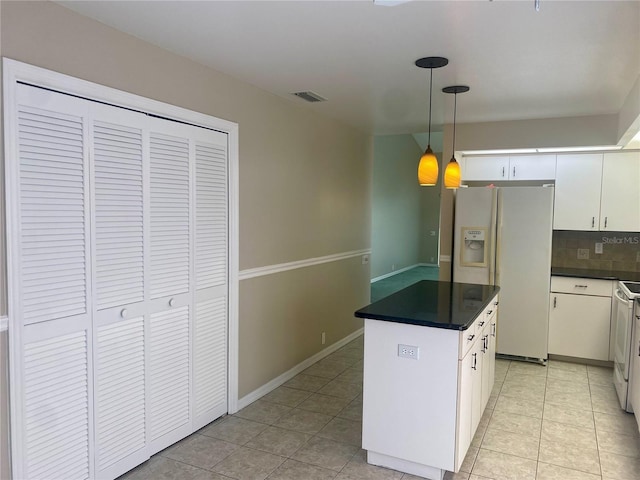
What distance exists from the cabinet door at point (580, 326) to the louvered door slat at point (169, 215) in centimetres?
376

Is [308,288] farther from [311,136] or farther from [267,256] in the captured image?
[311,136]

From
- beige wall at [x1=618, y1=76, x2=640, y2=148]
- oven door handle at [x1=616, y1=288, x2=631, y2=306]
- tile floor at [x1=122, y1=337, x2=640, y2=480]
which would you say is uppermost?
beige wall at [x1=618, y1=76, x2=640, y2=148]

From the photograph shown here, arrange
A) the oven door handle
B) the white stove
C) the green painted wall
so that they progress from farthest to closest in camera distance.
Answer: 1. the green painted wall
2. the oven door handle
3. the white stove

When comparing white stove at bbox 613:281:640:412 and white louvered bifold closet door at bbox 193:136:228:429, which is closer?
white louvered bifold closet door at bbox 193:136:228:429

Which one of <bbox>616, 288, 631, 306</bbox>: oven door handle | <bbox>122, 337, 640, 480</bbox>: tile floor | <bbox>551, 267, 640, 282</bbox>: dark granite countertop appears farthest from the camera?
<bbox>551, 267, 640, 282</bbox>: dark granite countertop

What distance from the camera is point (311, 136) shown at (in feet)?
14.8

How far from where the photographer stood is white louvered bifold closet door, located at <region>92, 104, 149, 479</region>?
2.43 m

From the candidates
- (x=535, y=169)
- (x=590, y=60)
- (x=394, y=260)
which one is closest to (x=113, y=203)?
(x=590, y=60)

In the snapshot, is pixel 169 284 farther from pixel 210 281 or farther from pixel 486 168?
pixel 486 168

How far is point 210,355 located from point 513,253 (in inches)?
125

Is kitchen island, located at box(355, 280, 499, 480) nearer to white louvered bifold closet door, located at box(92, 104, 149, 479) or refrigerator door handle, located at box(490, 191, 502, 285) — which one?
white louvered bifold closet door, located at box(92, 104, 149, 479)

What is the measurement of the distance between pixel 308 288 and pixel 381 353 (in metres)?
1.89

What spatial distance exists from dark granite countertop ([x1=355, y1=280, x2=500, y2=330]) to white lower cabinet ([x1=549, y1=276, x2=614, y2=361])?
5.00 feet

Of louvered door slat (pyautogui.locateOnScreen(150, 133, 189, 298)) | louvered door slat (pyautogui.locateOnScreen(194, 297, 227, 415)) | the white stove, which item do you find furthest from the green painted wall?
louvered door slat (pyautogui.locateOnScreen(150, 133, 189, 298))
